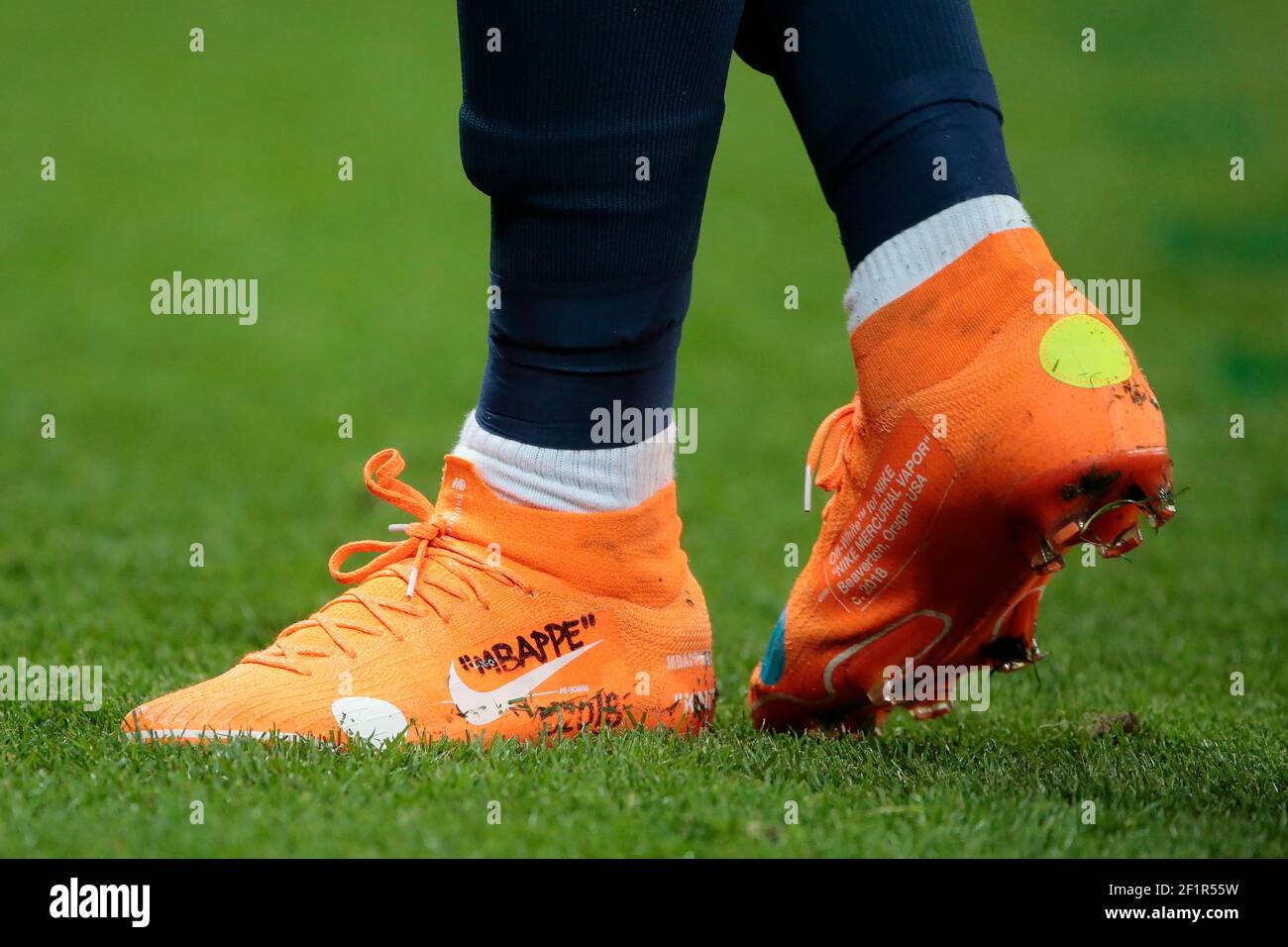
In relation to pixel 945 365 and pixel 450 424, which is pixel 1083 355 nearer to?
pixel 945 365

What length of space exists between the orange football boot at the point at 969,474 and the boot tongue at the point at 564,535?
172mm

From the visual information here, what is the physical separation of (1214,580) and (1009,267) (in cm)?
165

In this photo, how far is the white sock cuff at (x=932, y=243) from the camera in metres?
1.29

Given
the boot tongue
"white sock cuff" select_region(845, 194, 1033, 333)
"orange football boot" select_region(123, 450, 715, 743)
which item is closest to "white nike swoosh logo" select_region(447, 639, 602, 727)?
"orange football boot" select_region(123, 450, 715, 743)

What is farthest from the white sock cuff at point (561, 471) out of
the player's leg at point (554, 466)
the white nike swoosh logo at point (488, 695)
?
the white nike swoosh logo at point (488, 695)

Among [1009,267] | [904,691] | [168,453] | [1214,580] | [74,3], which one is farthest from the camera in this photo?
[74,3]

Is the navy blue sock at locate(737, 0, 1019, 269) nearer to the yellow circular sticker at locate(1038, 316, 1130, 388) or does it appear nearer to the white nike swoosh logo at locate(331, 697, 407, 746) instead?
the yellow circular sticker at locate(1038, 316, 1130, 388)

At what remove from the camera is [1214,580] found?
270 cm

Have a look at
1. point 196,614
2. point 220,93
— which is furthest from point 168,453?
point 220,93

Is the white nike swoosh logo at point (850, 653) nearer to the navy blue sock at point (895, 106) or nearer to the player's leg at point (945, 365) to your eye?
the player's leg at point (945, 365)

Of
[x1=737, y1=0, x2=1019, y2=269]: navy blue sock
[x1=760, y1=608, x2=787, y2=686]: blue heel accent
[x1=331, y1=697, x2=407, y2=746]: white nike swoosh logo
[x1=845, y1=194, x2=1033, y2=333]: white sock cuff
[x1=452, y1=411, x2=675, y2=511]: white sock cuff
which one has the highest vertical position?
[x1=737, y1=0, x2=1019, y2=269]: navy blue sock

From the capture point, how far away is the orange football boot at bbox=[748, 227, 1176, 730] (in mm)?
1216

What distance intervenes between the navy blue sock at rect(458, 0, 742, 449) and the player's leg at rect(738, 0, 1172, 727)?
0.12 m
